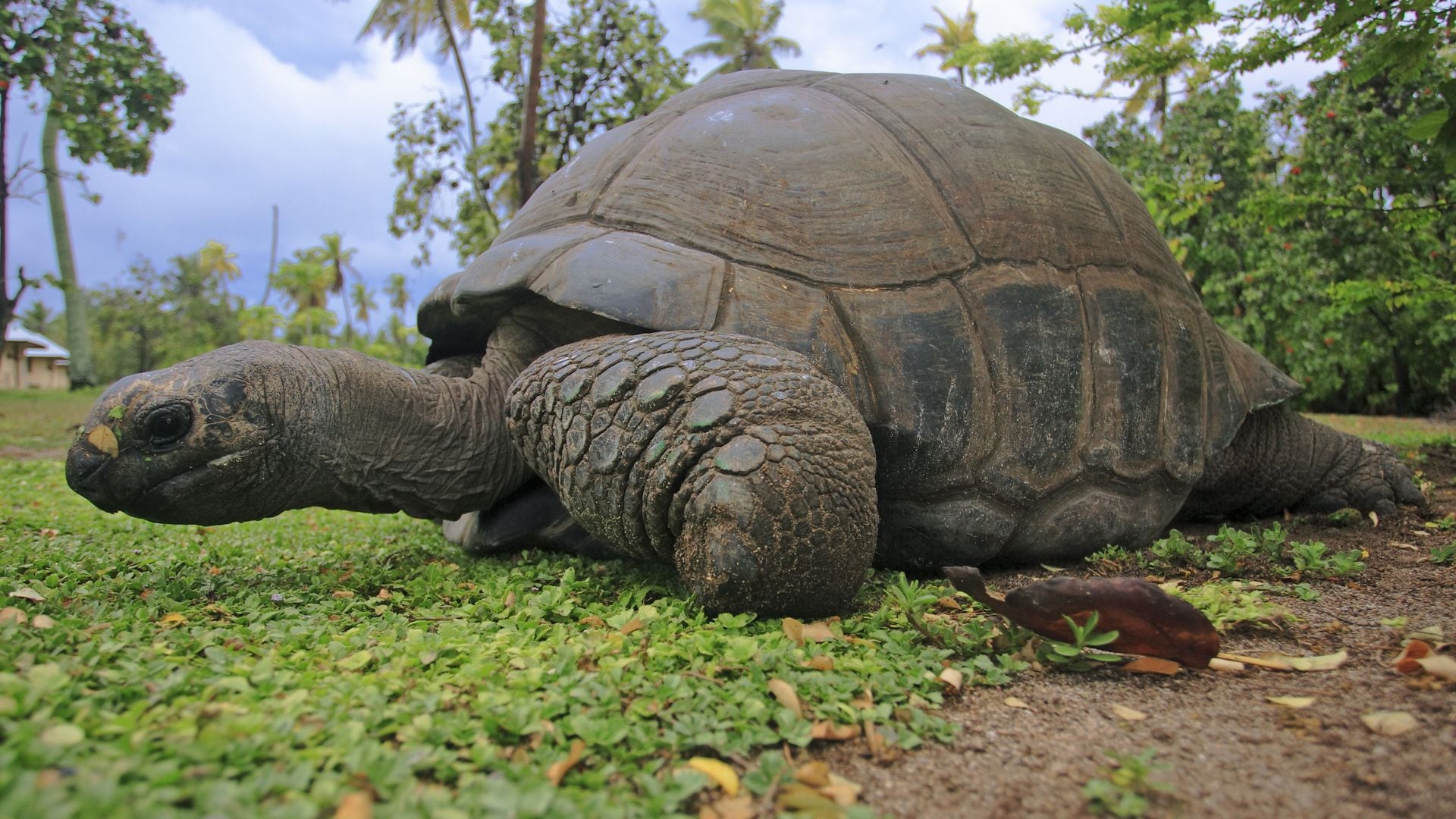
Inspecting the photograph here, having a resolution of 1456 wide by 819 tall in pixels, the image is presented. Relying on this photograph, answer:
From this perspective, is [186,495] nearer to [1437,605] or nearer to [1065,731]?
[1065,731]

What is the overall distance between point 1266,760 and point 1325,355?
13.5 m

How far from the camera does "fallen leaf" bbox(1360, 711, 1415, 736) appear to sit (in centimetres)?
141

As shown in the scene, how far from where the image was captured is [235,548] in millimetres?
3346

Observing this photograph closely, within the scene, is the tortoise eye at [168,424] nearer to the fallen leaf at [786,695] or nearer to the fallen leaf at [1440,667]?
the fallen leaf at [786,695]

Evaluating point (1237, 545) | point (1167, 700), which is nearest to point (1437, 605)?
point (1237, 545)

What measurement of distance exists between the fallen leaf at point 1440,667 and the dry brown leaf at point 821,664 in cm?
111

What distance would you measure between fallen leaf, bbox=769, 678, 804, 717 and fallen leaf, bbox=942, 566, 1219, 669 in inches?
17.7

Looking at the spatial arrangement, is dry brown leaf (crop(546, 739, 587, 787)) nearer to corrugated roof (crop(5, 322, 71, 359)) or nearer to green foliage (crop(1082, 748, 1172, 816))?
green foliage (crop(1082, 748, 1172, 816))

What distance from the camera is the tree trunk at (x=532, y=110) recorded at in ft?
33.9

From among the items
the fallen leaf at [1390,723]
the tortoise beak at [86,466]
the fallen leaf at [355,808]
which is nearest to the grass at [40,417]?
the tortoise beak at [86,466]

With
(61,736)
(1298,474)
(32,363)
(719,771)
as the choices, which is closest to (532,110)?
(1298,474)

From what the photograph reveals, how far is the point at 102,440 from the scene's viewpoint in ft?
7.72

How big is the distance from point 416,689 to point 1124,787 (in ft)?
3.80

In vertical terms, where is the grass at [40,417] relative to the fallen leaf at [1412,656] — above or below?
above
